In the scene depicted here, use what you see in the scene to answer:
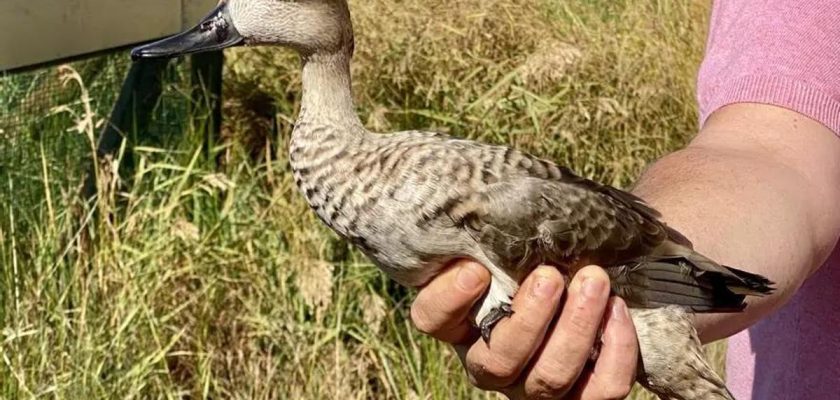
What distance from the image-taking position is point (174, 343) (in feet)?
10.6

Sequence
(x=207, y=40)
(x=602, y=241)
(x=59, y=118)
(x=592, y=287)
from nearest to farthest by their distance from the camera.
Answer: (x=592, y=287)
(x=602, y=241)
(x=207, y=40)
(x=59, y=118)

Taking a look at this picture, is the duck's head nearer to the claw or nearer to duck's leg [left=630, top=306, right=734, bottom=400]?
the claw

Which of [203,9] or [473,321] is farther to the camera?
[203,9]

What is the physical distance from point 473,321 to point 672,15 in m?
3.53

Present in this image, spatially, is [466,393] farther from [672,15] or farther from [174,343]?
[672,15]

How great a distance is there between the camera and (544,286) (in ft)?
5.41

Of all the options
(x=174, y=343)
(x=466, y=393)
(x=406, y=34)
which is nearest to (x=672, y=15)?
(x=406, y=34)

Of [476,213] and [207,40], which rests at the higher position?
[207,40]

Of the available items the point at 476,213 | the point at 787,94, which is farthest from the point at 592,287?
the point at 787,94

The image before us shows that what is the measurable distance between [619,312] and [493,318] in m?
0.17

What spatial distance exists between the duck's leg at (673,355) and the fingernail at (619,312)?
8cm

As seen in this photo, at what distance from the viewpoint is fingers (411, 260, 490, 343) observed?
169 cm

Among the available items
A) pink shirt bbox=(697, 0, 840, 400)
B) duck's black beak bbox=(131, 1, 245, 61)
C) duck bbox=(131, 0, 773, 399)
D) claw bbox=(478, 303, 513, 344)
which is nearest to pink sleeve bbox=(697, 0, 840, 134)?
pink shirt bbox=(697, 0, 840, 400)

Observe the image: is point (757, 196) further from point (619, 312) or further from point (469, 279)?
point (469, 279)
